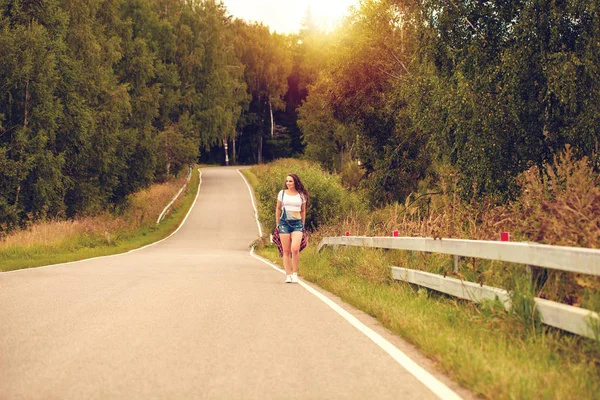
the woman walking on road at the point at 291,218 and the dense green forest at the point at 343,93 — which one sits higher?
the dense green forest at the point at 343,93

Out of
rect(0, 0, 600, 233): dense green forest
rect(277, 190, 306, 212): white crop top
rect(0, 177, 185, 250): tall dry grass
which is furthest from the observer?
rect(0, 177, 185, 250): tall dry grass

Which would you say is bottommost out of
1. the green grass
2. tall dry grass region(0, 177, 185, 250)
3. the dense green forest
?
tall dry grass region(0, 177, 185, 250)

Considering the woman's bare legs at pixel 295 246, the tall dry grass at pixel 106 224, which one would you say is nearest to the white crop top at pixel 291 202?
the woman's bare legs at pixel 295 246

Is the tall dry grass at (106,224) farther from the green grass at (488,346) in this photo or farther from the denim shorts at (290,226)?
the green grass at (488,346)

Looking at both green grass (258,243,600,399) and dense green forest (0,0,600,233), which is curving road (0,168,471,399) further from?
dense green forest (0,0,600,233)

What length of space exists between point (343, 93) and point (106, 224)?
12.9m

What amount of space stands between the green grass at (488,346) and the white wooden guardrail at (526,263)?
143 mm

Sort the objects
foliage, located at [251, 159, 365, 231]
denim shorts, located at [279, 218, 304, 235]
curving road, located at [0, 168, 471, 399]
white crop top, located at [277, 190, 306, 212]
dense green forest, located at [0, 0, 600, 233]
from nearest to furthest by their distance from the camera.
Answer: curving road, located at [0, 168, 471, 399], white crop top, located at [277, 190, 306, 212], denim shorts, located at [279, 218, 304, 235], dense green forest, located at [0, 0, 600, 233], foliage, located at [251, 159, 365, 231]

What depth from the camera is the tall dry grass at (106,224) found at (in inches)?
993

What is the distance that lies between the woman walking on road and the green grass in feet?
11.2

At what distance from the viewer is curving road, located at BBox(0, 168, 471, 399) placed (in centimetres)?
505

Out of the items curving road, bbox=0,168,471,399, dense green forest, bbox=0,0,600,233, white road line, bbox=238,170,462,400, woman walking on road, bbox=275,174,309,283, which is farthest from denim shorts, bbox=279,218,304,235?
white road line, bbox=238,170,462,400

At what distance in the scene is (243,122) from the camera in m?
93.5

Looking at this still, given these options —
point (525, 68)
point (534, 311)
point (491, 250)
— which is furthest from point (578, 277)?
point (525, 68)
